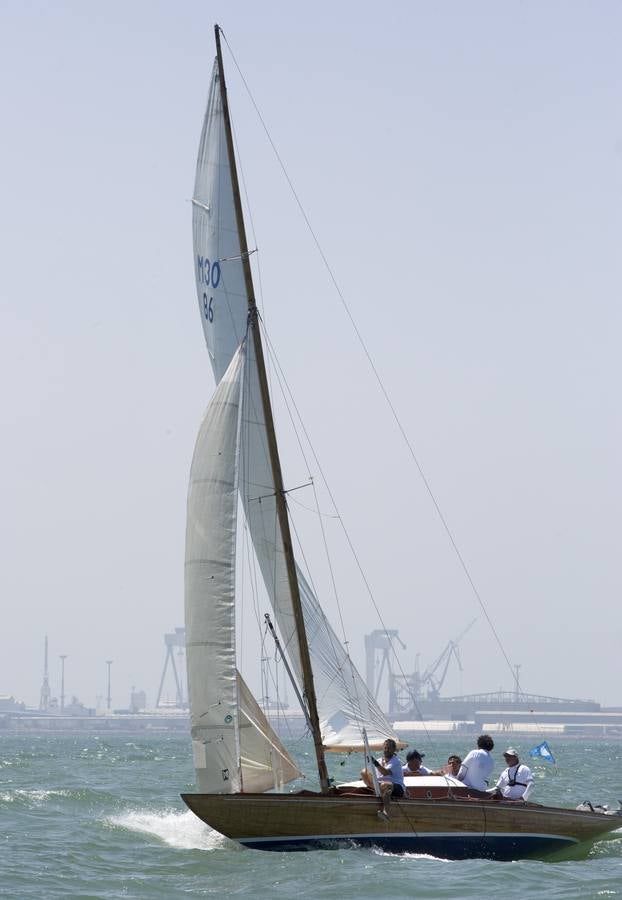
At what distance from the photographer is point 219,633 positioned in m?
21.6

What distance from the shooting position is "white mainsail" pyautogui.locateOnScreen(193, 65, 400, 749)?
2289 cm

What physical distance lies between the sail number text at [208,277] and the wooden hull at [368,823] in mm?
8102

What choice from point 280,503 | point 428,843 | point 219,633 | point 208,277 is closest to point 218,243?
point 208,277

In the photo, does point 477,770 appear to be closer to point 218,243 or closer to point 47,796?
point 218,243

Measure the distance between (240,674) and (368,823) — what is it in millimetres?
2927

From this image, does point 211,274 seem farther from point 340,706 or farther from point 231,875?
point 231,875

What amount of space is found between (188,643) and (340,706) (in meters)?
2.75

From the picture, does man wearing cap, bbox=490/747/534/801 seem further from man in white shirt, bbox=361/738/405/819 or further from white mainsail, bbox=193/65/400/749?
white mainsail, bbox=193/65/400/749

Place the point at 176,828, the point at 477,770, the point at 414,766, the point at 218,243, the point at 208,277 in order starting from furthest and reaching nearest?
the point at 176,828 → the point at 208,277 → the point at 218,243 → the point at 414,766 → the point at 477,770

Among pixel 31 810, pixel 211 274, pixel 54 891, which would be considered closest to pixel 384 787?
pixel 54 891

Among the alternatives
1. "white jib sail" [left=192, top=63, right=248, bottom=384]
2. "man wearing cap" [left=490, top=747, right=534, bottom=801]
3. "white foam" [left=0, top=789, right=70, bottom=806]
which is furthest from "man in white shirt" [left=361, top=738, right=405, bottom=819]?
"white foam" [left=0, top=789, right=70, bottom=806]

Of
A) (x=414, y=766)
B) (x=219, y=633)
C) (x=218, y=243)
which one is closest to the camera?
(x=219, y=633)

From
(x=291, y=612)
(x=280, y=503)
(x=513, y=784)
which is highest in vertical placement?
(x=280, y=503)

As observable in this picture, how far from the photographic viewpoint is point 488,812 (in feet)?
69.4
